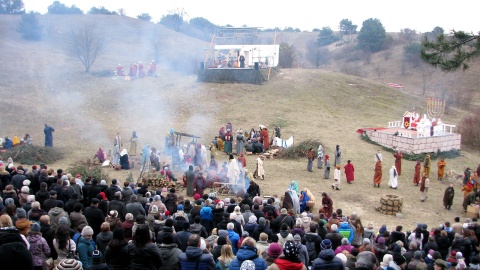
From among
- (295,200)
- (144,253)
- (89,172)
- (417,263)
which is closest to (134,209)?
(144,253)

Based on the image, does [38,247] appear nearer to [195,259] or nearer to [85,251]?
[85,251]

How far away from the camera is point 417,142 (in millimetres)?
24422

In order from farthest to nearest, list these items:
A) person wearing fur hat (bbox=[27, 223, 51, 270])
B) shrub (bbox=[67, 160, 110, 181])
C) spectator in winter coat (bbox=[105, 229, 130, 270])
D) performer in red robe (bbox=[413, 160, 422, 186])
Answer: performer in red robe (bbox=[413, 160, 422, 186]), shrub (bbox=[67, 160, 110, 181]), person wearing fur hat (bbox=[27, 223, 51, 270]), spectator in winter coat (bbox=[105, 229, 130, 270])

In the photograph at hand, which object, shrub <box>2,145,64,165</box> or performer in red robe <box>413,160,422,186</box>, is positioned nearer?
shrub <box>2,145,64,165</box>

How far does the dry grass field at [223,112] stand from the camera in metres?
19.5

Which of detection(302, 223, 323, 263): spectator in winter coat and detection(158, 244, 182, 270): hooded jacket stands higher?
detection(158, 244, 182, 270): hooded jacket

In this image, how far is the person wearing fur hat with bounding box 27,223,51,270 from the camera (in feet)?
24.6

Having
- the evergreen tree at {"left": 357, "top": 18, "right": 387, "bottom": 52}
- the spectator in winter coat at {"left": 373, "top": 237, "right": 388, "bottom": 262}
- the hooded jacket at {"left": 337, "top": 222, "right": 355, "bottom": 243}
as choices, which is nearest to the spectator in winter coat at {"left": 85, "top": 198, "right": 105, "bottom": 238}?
the hooded jacket at {"left": 337, "top": 222, "right": 355, "bottom": 243}

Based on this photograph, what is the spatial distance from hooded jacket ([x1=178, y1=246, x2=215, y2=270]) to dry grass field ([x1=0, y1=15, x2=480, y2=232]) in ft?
31.8

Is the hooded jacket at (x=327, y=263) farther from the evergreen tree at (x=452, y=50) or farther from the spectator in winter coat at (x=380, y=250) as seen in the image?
the evergreen tree at (x=452, y=50)

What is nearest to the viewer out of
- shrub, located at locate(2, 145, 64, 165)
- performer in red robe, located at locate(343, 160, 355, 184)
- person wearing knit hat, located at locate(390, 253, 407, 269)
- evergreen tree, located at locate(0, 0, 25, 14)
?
person wearing knit hat, located at locate(390, 253, 407, 269)

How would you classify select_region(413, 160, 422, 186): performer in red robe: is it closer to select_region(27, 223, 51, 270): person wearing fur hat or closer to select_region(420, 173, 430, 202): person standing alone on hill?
select_region(420, 173, 430, 202): person standing alone on hill

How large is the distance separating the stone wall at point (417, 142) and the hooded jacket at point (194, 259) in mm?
19494

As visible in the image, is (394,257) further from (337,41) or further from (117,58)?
(337,41)
